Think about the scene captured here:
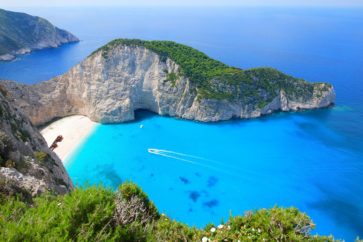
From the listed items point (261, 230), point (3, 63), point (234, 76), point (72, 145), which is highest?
point (261, 230)

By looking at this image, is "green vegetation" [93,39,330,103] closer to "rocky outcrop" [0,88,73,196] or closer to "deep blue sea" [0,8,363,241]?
"deep blue sea" [0,8,363,241]

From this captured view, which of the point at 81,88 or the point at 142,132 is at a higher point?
the point at 81,88

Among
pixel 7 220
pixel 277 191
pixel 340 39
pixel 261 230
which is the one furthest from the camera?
pixel 340 39

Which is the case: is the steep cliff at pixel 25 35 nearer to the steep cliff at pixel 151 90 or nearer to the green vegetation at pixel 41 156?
the steep cliff at pixel 151 90

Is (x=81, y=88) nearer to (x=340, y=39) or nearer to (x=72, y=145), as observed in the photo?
(x=72, y=145)

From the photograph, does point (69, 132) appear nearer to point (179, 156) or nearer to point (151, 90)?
point (151, 90)

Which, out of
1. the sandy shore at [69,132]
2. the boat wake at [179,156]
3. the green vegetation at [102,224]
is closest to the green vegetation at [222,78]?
the sandy shore at [69,132]

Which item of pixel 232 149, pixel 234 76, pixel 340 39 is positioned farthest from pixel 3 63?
pixel 340 39
